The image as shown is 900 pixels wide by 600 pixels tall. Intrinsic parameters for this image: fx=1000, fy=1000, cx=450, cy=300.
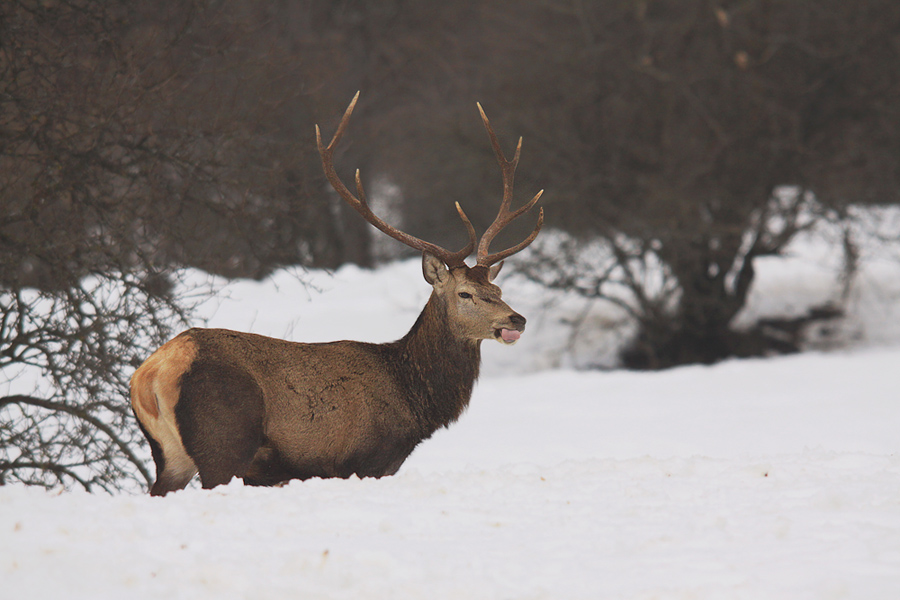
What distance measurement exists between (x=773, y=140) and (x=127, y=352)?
10695 mm

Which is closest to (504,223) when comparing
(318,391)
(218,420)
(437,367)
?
(437,367)

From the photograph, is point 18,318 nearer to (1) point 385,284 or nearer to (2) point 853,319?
(1) point 385,284

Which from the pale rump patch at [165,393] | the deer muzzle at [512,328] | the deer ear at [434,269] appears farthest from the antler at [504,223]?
the pale rump patch at [165,393]

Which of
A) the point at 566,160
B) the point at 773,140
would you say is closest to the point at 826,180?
the point at 773,140

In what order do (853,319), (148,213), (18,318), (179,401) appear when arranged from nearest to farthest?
(179,401) → (18,318) → (148,213) → (853,319)

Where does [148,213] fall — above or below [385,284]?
below

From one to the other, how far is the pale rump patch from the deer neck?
1403 millimetres

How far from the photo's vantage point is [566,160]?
1539 cm

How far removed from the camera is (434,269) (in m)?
6.03

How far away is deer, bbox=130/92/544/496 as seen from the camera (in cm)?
492

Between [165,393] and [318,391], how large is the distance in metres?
0.85

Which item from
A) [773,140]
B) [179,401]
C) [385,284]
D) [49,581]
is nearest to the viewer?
[49,581]

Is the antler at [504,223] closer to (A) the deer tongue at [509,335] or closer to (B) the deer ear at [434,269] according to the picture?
(B) the deer ear at [434,269]

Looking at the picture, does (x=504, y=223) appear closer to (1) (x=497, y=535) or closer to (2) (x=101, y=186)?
(1) (x=497, y=535)
